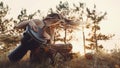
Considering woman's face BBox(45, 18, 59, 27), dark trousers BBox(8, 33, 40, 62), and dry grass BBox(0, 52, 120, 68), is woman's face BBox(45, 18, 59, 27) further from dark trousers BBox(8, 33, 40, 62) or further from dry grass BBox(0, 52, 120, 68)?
dry grass BBox(0, 52, 120, 68)

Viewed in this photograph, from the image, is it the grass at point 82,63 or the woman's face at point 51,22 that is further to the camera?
the woman's face at point 51,22

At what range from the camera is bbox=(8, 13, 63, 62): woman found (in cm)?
1251

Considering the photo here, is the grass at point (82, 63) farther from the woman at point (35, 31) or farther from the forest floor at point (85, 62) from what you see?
the woman at point (35, 31)

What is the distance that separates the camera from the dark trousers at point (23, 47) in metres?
12.4

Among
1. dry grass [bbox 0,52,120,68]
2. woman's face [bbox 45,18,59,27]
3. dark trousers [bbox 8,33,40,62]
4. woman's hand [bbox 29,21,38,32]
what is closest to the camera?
dark trousers [bbox 8,33,40,62]

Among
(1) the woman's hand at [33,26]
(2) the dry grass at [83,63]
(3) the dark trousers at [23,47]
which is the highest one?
(1) the woman's hand at [33,26]

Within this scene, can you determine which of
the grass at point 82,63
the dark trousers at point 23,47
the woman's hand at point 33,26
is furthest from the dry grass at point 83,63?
the woman's hand at point 33,26

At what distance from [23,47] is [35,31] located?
0.76 metres

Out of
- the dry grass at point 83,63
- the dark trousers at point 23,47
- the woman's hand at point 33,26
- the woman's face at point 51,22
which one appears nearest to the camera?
the dark trousers at point 23,47

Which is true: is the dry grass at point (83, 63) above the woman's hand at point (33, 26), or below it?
below

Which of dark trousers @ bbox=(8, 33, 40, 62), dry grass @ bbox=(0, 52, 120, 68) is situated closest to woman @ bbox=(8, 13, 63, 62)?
dark trousers @ bbox=(8, 33, 40, 62)

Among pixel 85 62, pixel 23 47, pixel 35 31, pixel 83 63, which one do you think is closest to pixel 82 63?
pixel 83 63

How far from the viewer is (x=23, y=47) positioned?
12.7 metres

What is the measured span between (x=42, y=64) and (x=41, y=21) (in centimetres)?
169
